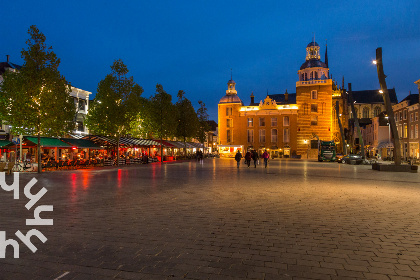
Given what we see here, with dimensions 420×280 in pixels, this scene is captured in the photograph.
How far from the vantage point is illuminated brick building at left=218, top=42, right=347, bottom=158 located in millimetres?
74062

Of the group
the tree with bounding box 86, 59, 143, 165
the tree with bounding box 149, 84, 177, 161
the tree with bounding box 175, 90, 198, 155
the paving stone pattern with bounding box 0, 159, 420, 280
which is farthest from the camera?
the tree with bounding box 175, 90, 198, 155

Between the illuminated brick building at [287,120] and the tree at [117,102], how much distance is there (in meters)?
44.4

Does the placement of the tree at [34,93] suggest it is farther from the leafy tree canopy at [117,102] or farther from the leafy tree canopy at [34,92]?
the leafy tree canopy at [117,102]

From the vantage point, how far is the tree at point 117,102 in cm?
3547

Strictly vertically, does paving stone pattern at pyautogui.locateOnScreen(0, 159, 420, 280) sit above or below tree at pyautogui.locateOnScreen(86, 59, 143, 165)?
below

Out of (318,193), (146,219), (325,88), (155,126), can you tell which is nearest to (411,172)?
(318,193)

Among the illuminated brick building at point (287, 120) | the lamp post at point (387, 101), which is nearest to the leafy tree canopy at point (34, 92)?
the lamp post at point (387, 101)

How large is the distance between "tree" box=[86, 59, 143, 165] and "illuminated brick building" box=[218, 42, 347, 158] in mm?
44410

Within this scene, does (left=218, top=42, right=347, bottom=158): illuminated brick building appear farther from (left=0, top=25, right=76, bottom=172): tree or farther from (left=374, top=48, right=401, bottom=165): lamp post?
(left=0, top=25, right=76, bottom=172): tree

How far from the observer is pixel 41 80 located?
2433cm

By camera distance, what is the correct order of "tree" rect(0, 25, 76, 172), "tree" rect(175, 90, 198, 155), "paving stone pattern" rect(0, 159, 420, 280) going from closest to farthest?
"paving stone pattern" rect(0, 159, 420, 280), "tree" rect(0, 25, 76, 172), "tree" rect(175, 90, 198, 155)

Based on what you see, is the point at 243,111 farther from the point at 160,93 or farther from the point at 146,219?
the point at 146,219

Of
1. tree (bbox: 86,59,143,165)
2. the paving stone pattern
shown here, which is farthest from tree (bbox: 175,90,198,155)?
the paving stone pattern

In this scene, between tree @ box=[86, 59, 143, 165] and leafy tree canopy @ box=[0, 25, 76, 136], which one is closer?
leafy tree canopy @ box=[0, 25, 76, 136]
